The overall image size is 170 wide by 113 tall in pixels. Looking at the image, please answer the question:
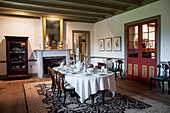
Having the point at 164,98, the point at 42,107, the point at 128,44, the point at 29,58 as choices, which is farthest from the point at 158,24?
the point at 29,58

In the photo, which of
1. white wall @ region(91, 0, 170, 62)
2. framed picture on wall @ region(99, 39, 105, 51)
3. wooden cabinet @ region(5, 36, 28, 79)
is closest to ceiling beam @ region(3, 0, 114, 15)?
white wall @ region(91, 0, 170, 62)

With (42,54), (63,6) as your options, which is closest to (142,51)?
(63,6)

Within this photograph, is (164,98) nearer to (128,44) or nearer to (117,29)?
(128,44)

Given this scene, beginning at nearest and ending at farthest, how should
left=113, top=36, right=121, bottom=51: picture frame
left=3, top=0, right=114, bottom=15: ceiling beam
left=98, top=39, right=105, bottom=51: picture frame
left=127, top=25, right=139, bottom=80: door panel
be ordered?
1. left=3, top=0, right=114, bottom=15: ceiling beam
2. left=127, top=25, right=139, bottom=80: door panel
3. left=113, top=36, right=121, bottom=51: picture frame
4. left=98, top=39, right=105, bottom=51: picture frame

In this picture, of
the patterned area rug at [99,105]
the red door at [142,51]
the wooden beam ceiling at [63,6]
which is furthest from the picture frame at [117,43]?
the patterned area rug at [99,105]

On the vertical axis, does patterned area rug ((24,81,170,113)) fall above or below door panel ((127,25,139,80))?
below

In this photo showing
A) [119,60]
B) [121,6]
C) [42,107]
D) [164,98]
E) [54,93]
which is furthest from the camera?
[119,60]

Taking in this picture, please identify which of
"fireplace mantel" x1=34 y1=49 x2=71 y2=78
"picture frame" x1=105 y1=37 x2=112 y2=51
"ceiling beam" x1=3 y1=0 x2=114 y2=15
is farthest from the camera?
"picture frame" x1=105 y1=37 x2=112 y2=51

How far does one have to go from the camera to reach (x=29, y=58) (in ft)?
22.4

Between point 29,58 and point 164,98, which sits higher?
point 29,58

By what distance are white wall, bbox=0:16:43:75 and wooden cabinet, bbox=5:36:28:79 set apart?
1.49 ft

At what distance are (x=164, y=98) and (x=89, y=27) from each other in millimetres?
5787

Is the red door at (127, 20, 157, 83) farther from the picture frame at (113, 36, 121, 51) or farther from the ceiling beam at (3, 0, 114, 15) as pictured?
the ceiling beam at (3, 0, 114, 15)

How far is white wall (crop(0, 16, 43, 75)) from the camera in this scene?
20.7 ft
